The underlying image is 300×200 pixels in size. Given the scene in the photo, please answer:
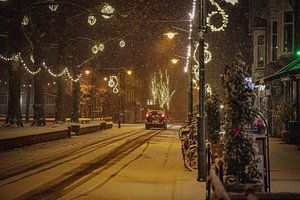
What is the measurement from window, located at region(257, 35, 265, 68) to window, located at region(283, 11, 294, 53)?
6.50 meters

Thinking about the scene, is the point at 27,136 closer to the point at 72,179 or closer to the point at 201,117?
the point at 72,179

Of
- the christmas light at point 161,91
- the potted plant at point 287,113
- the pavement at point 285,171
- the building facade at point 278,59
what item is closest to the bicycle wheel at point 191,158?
the pavement at point 285,171

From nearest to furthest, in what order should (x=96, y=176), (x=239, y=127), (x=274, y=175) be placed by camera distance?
1. (x=239, y=127)
2. (x=96, y=176)
3. (x=274, y=175)

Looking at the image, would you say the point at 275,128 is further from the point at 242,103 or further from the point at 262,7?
the point at 242,103

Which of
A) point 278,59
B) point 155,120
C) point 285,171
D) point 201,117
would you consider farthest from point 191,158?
point 155,120

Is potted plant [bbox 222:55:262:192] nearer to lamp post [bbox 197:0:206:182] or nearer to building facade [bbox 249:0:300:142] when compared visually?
lamp post [bbox 197:0:206:182]

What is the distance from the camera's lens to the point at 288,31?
2722cm

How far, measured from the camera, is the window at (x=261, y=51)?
34.0m

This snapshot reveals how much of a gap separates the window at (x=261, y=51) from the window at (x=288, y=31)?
21.3 feet

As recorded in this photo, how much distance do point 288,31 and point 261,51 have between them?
→ 7389 millimetres

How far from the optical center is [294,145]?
22906mm

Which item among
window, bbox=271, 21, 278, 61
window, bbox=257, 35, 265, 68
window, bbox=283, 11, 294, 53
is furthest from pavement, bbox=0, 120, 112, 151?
window, bbox=257, 35, 265, 68

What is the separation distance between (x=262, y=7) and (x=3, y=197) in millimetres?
30604

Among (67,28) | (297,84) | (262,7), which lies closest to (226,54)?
(262,7)
